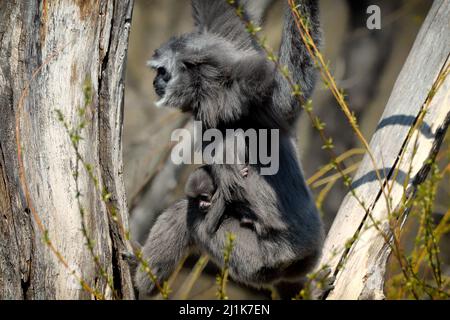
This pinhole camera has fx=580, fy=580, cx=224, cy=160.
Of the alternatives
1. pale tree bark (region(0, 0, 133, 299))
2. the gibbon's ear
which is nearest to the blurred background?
the gibbon's ear

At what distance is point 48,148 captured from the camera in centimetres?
392

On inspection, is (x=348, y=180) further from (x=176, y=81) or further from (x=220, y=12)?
(x=220, y=12)

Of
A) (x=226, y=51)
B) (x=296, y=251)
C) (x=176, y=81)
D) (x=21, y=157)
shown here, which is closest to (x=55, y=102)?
Result: (x=21, y=157)

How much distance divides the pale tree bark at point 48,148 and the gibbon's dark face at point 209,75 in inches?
32.0

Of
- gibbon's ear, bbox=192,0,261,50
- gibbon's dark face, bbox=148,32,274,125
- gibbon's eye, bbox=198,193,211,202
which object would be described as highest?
gibbon's ear, bbox=192,0,261,50

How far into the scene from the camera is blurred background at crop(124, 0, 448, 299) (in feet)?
26.2

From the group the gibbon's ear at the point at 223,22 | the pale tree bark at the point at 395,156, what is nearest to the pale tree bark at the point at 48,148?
the gibbon's ear at the point at 223,22

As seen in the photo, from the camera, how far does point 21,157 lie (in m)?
3.91

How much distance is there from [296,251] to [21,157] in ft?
7.43

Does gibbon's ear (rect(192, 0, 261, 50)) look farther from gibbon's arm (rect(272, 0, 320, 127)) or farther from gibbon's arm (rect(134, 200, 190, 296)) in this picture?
gibbon's arm (rect(134, 200, 190, 296))

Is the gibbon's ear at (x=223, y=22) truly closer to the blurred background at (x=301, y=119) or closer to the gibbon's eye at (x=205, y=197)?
the blurred background at (x=301, y=119)

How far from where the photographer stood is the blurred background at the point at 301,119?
314 inches

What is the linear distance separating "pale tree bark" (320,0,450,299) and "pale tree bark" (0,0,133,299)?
1900 mm

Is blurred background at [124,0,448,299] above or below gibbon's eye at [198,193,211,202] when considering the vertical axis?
above
